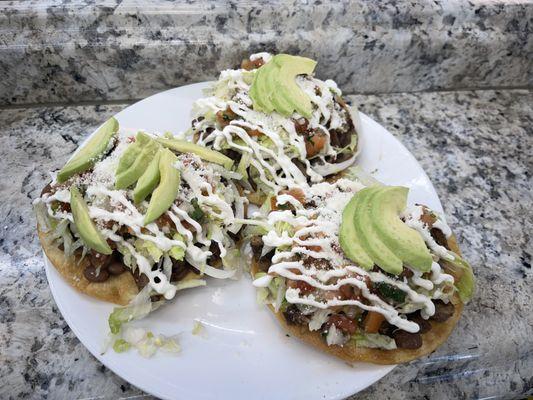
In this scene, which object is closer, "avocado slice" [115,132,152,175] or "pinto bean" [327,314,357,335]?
"pinto bean" [327,314,357,335]

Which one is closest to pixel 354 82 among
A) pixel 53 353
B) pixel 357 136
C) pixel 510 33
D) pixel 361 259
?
pixel 357 136

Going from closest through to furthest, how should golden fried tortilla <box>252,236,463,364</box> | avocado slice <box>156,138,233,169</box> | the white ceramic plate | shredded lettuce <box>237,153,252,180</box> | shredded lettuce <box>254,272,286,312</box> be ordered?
1. the white ceramic plate
2. golden fried tortilla <box>252,236,463,364</box>
3. shredded lettuce <box>254,272,286,312</box>
4. avocado slice <box>156,138,233,169</box>
5. shredded lettuce <box>237,153,252,180</box>

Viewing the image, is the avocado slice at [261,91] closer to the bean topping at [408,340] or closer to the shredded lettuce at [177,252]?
the shredded lettuce at [177,252]

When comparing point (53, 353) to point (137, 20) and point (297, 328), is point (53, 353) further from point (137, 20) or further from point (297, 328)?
point (137, 20)

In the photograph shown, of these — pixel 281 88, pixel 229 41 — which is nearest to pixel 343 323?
pixel 281 88

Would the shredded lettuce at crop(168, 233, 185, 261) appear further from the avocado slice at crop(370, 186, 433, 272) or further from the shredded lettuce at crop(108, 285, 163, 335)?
the avocado slice at crop(370, 186, 433, 272)

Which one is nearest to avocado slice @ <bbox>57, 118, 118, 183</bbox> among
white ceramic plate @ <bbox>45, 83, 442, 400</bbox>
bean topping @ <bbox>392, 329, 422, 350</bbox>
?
white ceramic plate @ <bbox>45, 83, 442, 400</bbox>
